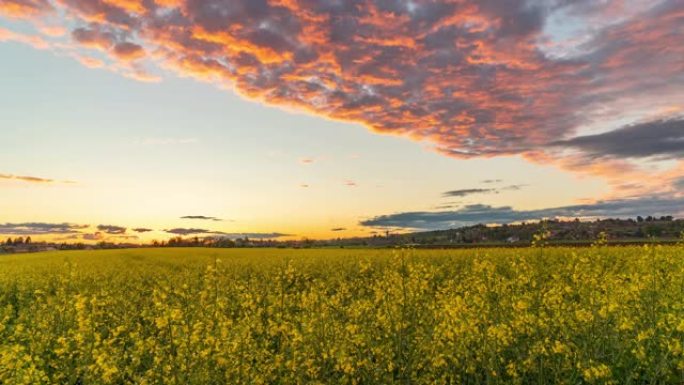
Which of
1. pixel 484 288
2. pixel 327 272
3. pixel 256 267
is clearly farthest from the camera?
pixel 256 267

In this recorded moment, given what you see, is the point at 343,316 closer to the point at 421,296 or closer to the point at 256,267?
the point at 421,296

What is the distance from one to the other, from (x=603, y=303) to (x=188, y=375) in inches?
263

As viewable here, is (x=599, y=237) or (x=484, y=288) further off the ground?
(x=599, y=237)

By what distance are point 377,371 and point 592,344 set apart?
11.7 ft

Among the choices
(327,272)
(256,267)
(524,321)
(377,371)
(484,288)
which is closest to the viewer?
(377,371)

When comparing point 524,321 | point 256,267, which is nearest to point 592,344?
point 524,321

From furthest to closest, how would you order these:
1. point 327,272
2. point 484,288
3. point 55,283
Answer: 1. point 327,272
2. point 55,283
3. point 484,288

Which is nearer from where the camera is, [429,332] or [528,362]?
[528,362]

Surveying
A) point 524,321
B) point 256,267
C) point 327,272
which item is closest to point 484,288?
point 524,321

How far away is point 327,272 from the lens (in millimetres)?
25828

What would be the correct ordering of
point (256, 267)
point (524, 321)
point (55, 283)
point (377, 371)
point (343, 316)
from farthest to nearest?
point (256, 267) < point (55, 283) < point (343, 316) < point (524, 321) < point (377, 371)

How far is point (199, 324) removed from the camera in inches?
301

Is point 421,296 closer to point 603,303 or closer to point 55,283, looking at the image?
point 603,303

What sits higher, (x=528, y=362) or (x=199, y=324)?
(x=199, y=324)
